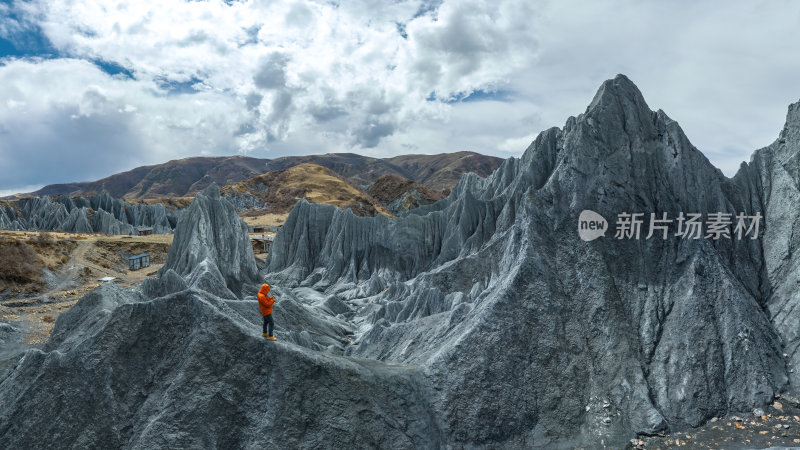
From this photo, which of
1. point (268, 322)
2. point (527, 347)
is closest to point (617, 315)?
point (527, 347)

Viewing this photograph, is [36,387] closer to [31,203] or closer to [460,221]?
[460,221]

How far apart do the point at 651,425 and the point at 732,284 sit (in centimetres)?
723

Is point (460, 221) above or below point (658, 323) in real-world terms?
above

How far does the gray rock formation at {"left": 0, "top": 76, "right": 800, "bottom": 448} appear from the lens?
43.1 ft

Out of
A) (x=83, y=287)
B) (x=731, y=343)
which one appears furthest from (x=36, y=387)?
(x=83, y=287)

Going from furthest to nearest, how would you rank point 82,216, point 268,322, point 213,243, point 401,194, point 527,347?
point 401,194, point 82,216, point 213,243, point 527,347, point 268,322

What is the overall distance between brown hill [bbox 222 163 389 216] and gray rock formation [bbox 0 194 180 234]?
92.1 feet

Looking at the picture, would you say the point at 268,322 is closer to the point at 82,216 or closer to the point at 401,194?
the point at 82,216

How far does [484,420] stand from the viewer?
15.1 m

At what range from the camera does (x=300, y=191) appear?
131 metres

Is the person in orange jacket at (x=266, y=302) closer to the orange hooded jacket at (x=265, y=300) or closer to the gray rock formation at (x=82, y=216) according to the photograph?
the orange hooded jacket at (x=265, y=300)

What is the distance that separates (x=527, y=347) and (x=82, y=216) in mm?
86172

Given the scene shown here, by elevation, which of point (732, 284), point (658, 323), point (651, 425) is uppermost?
point (732, 284)

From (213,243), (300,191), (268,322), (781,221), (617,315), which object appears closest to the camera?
(268,322)
